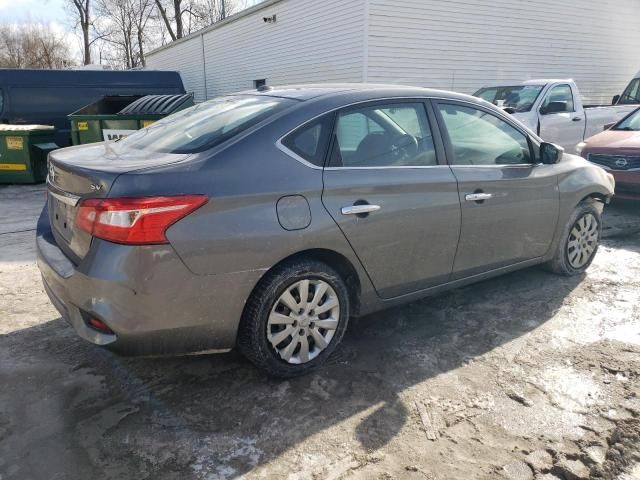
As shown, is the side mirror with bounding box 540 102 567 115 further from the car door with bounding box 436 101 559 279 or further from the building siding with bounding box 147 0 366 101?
the car door with bounding box 436 101 559 279

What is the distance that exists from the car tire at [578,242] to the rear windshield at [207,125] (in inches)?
108

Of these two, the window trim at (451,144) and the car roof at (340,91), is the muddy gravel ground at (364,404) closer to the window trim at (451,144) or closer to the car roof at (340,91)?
the window trim at (451,144)

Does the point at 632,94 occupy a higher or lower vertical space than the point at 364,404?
higher

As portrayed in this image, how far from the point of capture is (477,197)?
11.2 feet

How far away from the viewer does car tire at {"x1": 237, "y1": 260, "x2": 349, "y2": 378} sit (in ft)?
8.75

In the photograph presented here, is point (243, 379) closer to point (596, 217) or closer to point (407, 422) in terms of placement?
point (407, 422)

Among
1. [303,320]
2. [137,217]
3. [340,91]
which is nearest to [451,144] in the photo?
[340,91]

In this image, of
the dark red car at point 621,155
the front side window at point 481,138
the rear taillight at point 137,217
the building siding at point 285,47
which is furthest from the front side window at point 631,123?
the rear taillight at point 137,217

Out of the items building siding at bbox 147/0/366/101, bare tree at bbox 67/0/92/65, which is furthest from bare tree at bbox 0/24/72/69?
building siding at bbox 147/0/366/101

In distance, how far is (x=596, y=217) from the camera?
14.8ft

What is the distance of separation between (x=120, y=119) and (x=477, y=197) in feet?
24.8

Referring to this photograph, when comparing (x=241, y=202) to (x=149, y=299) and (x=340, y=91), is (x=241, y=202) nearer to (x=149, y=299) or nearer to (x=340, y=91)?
(x=149, y=299)

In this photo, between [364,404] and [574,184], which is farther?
[574,184]

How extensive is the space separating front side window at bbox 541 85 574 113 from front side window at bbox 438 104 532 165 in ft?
17.8
